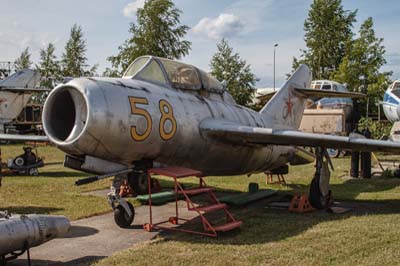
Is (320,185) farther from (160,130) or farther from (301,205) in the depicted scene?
(160,130)

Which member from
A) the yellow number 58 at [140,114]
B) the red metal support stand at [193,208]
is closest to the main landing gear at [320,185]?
the red metal support stand at [193,208]

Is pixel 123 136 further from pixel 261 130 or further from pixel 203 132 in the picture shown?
pixel 261 130

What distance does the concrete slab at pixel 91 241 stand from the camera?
623 centimetres

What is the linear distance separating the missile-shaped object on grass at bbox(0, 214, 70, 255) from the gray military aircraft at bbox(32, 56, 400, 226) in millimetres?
1168

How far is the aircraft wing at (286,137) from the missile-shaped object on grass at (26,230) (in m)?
3.55

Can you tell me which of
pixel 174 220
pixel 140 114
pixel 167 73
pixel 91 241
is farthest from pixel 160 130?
pixel 91 241

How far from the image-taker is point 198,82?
9609 millimetres

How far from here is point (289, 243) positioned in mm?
6664

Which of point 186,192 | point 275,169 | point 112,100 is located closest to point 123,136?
point 112,100

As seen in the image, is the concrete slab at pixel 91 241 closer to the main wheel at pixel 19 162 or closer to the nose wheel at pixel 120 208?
the nose wheel at pixel 120 208

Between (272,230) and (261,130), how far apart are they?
213 cm

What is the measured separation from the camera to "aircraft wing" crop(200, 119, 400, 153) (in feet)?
29.1

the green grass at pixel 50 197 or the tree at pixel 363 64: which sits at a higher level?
the tree at pixel 363 64

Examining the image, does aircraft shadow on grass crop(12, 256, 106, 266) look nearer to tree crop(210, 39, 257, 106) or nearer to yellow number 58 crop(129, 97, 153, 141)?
yellow number 58 crop(129, 97, 153, 141)
